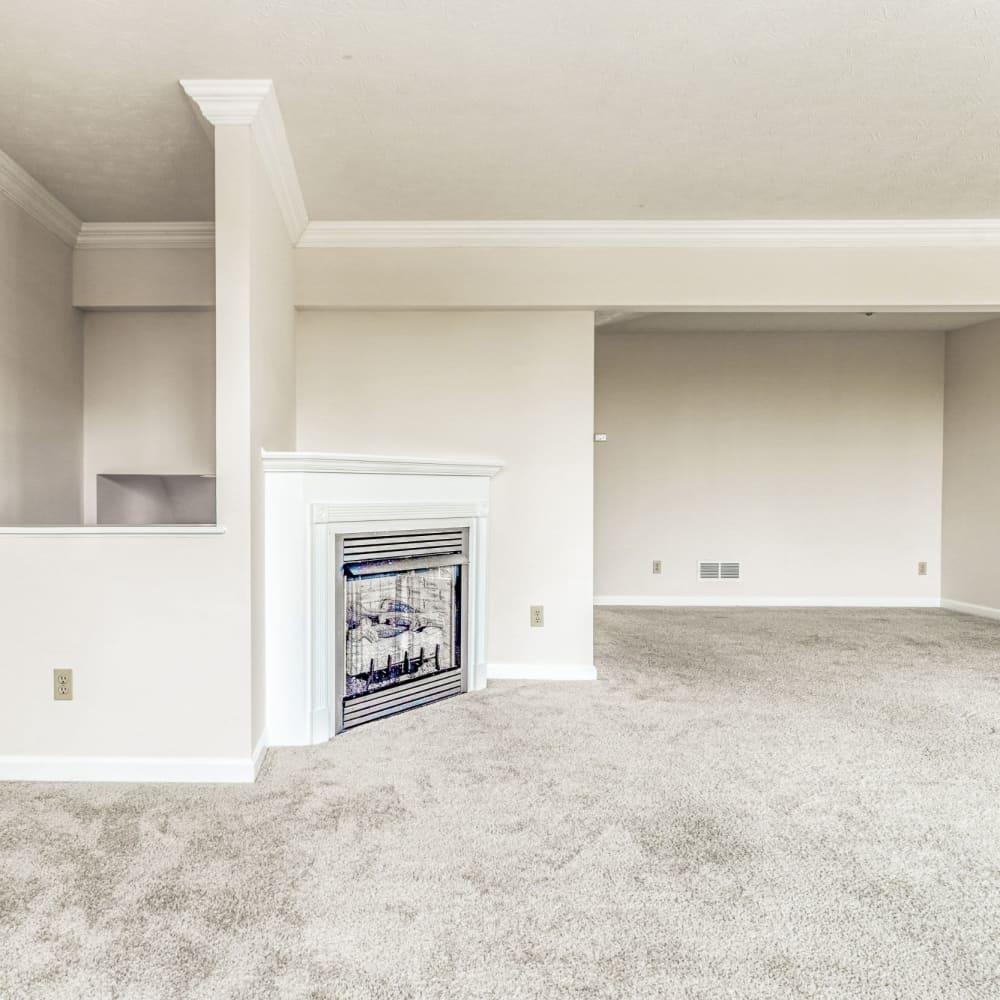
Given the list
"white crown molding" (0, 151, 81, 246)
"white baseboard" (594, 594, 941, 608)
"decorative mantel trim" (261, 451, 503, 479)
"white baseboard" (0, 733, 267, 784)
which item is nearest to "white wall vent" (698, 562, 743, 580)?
"white baseboard" (594, 594, 941, 608)

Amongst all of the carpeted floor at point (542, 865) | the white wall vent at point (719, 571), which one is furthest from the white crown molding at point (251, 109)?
the white wall vent at point (719, 571)

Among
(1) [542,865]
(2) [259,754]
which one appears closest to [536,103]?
(1) [542,865]

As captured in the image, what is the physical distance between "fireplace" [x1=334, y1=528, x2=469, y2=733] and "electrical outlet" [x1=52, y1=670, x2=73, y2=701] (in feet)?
3.23

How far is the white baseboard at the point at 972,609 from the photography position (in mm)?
5609

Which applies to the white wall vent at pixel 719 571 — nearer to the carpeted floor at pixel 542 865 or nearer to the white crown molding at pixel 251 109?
the carpeted floor at pixel 542 865

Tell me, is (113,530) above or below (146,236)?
below

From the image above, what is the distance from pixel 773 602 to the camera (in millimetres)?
6184

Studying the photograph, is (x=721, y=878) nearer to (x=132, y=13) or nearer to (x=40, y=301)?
(x=132, y=13)

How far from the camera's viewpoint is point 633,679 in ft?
12.3

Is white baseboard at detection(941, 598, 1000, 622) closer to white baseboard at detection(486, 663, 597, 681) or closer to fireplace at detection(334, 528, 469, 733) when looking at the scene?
white baseboard at detection(486, 663, 597, 681)

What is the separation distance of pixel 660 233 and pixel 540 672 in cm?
245

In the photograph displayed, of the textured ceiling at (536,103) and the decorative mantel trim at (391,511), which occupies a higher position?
the textured ceiling at (536,103)

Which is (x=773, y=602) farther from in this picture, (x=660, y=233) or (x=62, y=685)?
(x=62, y=685)

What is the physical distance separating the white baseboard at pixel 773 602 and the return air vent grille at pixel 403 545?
118 inches
